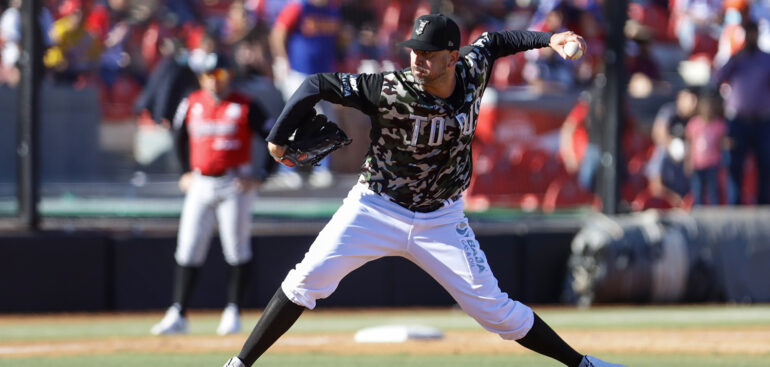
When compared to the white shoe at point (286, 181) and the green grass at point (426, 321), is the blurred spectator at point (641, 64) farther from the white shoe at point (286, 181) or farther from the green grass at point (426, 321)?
the white shoe at point (286, 181)

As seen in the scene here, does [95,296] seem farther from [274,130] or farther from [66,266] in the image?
[274,130]

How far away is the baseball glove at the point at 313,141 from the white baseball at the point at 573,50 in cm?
111

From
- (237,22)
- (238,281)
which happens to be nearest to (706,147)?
(237,22)

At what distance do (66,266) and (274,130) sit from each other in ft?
18.8

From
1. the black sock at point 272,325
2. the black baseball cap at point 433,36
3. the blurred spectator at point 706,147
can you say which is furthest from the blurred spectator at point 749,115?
the black sock at point 272,325

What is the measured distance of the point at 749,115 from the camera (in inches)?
493

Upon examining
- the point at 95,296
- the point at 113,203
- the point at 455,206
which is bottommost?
the point at 95,296

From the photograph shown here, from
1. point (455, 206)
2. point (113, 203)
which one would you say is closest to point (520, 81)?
point (113, 203)

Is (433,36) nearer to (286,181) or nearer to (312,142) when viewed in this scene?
(312,142)

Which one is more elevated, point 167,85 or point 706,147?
point 167,85

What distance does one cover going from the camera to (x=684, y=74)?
1433 cm

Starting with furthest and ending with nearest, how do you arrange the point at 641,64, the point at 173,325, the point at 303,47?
the point at 641,64 < the point at 303,47 < the point at 173,325

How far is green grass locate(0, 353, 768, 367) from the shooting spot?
7602mm

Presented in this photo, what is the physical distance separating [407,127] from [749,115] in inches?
297
